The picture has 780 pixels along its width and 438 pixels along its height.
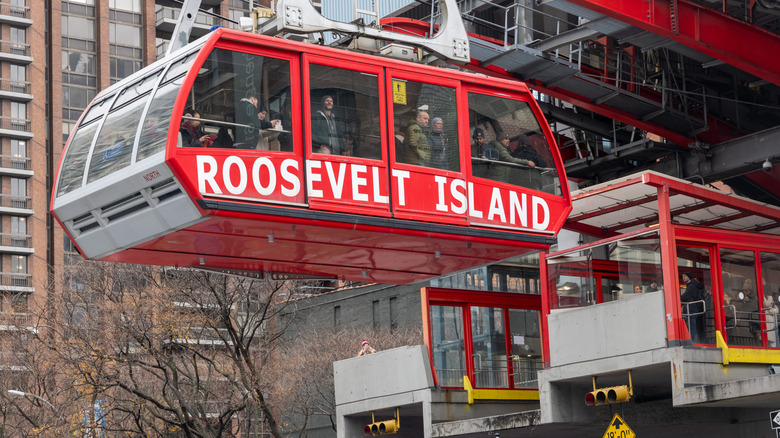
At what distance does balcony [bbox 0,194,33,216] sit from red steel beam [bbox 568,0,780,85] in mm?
70014

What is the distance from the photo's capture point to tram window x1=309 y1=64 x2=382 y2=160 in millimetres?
15383

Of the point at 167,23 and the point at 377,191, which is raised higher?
the point at 167,23

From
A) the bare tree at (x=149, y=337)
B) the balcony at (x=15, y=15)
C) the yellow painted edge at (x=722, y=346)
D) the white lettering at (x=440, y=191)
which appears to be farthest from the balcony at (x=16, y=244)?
the white lettering at (x=440, y=191)

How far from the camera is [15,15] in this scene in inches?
3551

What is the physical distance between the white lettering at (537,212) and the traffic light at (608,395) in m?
6.45

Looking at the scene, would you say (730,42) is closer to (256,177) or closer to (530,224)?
(530,224)

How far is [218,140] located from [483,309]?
16.5 meters

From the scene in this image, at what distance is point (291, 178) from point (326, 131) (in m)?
0.87

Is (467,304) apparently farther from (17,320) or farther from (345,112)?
(17,320)

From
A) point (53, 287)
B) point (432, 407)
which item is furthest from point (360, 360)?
point (53, 287)

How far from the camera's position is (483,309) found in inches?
1185

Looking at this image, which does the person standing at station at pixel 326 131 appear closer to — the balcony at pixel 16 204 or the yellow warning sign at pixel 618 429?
the yellow warning sign at pixel 618 429

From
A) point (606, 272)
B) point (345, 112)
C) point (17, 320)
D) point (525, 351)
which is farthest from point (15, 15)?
point (345, 112)

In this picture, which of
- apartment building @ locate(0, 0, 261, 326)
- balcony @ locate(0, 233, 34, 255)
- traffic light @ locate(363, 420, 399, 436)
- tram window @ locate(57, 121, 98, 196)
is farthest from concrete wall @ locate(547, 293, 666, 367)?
balcony @ locate(0, 233, 34, 255)
